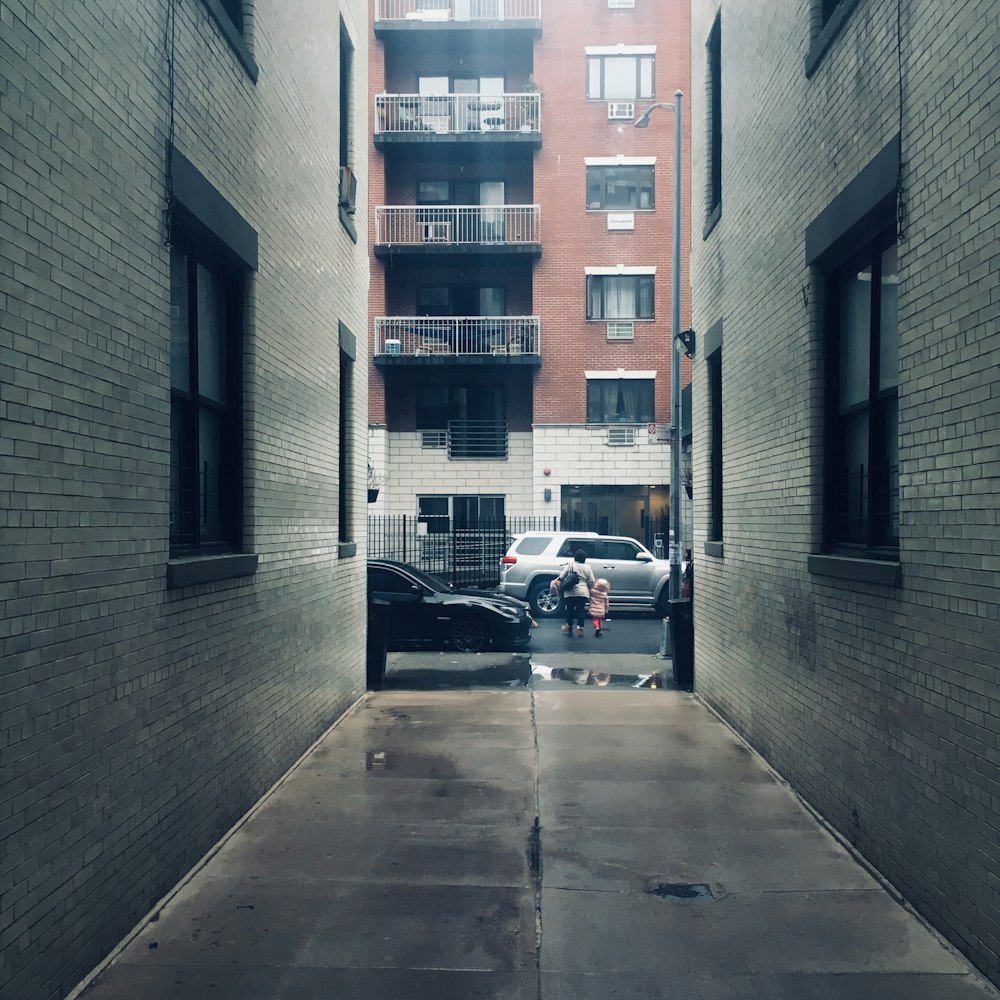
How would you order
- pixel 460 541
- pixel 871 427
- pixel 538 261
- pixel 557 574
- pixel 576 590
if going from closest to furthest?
pixel 871 427 → pixel 576 590 → pixel 557 574 → pixel 460 541 → pixel 538 261

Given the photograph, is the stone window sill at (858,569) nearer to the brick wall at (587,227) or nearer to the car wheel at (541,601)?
the car wheel at (541,601)

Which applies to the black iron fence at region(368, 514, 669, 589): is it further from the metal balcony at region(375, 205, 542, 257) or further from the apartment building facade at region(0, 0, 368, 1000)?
the apartment building facade at region(0, 0, 368, 1000)

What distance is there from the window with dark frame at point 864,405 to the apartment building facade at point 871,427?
2cm

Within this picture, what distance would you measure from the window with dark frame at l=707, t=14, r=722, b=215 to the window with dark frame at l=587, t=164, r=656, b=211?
65.4ft

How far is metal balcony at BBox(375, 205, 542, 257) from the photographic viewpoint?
30.8m

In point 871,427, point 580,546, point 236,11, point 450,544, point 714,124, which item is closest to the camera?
point 871,427

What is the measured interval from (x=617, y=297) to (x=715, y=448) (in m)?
20.4

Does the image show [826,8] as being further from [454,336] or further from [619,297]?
[454,336]

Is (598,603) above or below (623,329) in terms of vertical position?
below

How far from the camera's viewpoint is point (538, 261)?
3122 centimetres

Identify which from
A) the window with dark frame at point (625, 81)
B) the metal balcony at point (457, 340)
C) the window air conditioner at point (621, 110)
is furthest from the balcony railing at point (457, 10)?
the metal balcony at point (457, 340)

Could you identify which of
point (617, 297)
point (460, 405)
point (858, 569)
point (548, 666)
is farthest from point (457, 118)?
A: point (858, 569)

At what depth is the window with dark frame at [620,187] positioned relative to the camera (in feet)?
102

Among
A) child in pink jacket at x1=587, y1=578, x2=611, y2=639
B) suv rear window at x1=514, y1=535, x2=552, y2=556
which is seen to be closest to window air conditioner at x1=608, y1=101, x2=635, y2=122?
suv rear window at x1=514, y1=535, x2=552, y2=556
